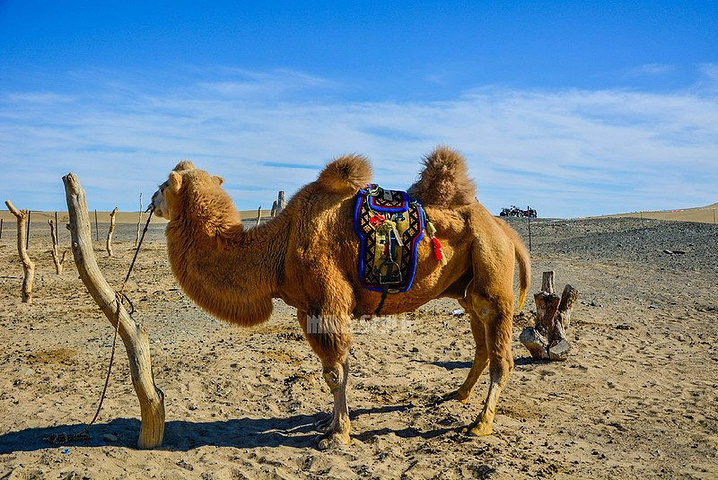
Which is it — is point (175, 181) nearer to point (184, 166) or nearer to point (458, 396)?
point (184, 166)

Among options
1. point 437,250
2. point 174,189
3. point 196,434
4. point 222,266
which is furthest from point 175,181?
point 437,250

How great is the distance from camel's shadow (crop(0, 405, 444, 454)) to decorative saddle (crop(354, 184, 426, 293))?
1.65m

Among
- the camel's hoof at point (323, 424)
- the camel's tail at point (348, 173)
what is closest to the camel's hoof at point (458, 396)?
the camel's hoof at point (323, 424)

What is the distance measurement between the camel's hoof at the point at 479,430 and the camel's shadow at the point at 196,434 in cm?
29

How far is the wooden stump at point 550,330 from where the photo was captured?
912cm

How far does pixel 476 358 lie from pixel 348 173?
113 inches

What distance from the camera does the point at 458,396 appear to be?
7.39m

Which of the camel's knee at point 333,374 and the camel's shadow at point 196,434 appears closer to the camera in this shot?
the camel's shadow at point 196,434

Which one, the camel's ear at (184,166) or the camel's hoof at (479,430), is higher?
the camel's ear at (184,166)

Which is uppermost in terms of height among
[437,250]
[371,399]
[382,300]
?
[437,250]

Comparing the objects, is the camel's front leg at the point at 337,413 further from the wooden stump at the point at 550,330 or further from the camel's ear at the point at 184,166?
the wooden stump at the point at 550,330

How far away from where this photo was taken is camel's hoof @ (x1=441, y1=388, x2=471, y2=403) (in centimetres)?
735

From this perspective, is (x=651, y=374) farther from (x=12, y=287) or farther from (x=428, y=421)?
(x=12, y=287)

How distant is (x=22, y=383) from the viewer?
7.64 m
